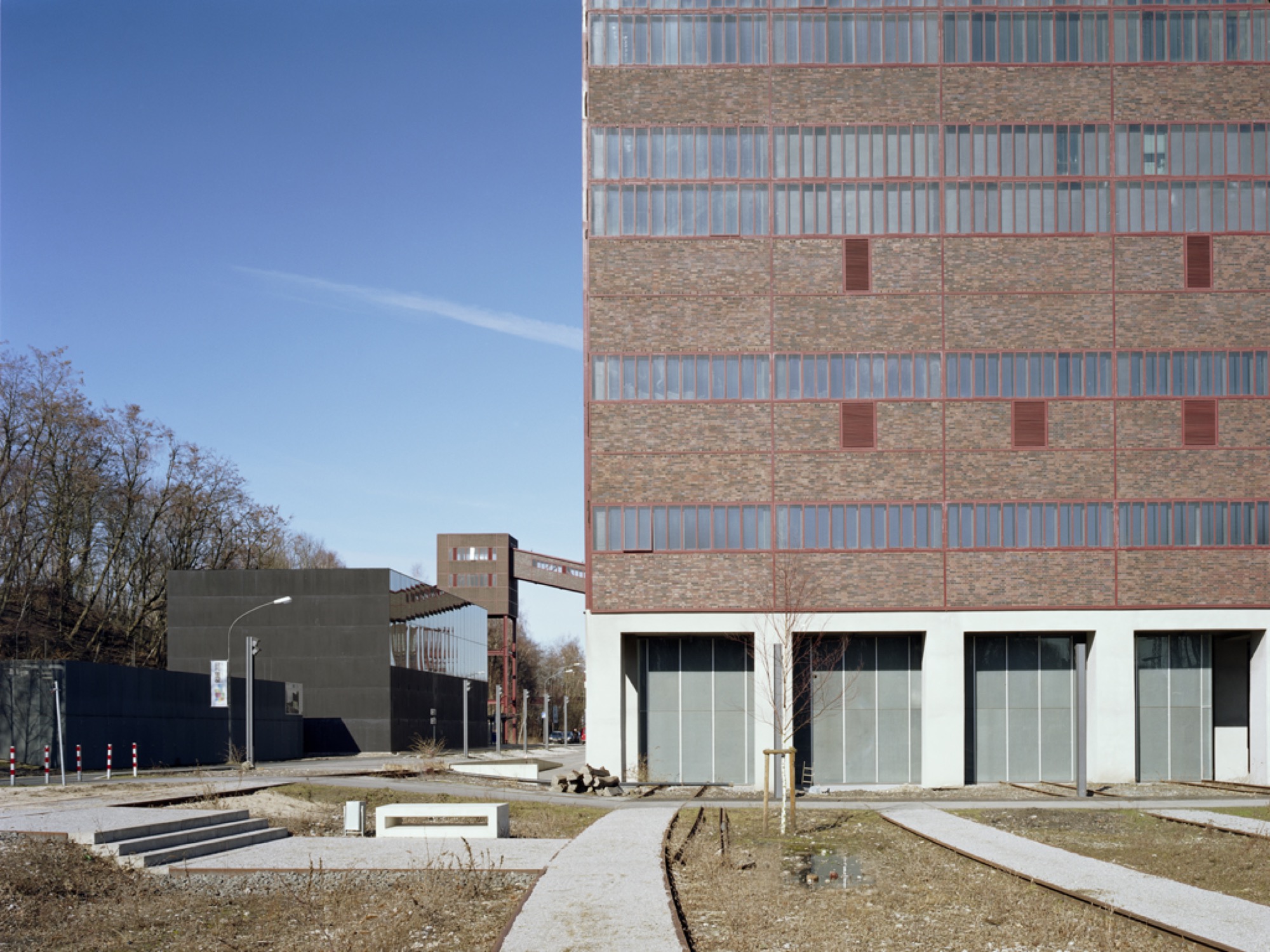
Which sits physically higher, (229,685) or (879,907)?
(879,907)

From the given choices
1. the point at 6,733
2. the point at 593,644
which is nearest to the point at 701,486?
the point at 593,644

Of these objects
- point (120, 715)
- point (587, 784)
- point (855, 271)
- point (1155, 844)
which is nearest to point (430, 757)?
point (120, 715)

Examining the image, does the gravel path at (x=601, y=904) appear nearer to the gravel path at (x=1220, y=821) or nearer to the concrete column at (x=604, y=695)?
the gravel path at (x=1220, y=821)

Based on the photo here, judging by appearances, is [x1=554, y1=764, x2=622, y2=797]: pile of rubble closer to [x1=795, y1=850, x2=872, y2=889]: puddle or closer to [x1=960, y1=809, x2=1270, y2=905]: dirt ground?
[x1=960, y1=809, x2=1270, y2=905]: dirt ground

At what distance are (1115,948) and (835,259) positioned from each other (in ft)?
124

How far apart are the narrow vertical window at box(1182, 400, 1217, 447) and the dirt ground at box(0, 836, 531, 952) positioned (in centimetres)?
3759

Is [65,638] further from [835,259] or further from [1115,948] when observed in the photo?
[1115,948]

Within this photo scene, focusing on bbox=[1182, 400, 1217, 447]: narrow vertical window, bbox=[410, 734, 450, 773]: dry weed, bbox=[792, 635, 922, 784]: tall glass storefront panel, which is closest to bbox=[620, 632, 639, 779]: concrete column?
bbox=[792, 635, 922, 784]: tall glass storefront panel

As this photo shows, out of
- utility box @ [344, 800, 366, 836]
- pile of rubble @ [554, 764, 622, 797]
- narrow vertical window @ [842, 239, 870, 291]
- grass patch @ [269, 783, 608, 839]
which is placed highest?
narrow vertical window @ [842, 239, 870, 291]

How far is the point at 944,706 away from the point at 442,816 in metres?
Result: 27.8

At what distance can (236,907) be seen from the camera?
17.8 m

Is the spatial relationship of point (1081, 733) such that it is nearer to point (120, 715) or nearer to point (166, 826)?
point (166, 826)

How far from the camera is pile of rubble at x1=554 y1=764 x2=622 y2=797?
4197 centimetres

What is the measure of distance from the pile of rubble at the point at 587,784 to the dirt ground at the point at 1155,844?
13.4m
